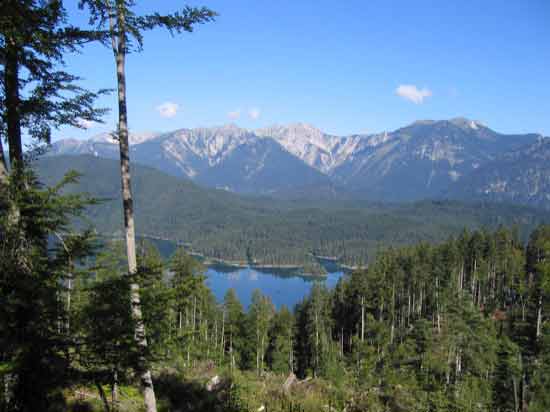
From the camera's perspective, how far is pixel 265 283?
161 metres

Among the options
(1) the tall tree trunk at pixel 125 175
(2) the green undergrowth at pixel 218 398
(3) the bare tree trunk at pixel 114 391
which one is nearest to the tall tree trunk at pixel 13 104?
(1) the tall tree trunk at pixel 125 175

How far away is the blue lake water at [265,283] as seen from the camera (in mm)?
131625

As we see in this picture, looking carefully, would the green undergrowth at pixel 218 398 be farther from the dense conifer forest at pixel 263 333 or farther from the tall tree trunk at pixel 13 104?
the tall tree trunk at pixel 13 104

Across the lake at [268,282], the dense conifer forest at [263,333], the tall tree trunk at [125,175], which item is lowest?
the lake at [268,282]

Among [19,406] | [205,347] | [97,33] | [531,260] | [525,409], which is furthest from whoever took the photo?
[531,260]

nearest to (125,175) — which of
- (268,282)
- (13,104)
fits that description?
(13,104)

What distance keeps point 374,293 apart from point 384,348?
8.27m

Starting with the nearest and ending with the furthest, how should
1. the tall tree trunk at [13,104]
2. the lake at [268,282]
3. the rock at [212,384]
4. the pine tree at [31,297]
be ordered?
the pine tree at [31,297] < the tall tree trunk at [13,104] < the rock at [212,384] < the lake at [268,282]

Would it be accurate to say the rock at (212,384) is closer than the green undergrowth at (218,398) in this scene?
No

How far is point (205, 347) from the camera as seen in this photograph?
41.4 m

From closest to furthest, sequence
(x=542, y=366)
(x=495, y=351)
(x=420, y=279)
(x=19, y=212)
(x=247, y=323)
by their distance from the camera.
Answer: (x=19, y=212)
(x=542, y=366)
(x=495, y=351)
(x=247, y=323)
(x=420, y=279)

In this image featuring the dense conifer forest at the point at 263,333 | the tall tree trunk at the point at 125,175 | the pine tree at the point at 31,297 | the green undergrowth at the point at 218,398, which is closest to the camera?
the pine tree at the point at 31,297

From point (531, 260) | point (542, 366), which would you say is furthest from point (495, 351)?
point (531, 260)

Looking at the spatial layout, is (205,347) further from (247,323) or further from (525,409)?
(525,409)
